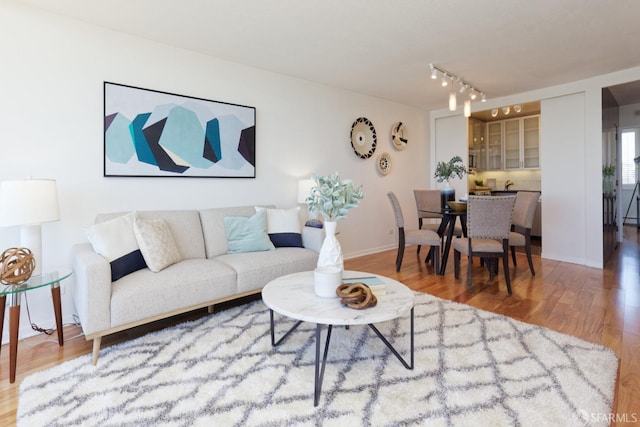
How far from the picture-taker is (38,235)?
2.22m

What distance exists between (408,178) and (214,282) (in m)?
4.11

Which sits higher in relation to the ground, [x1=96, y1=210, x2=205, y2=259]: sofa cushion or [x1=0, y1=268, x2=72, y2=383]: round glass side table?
[x1=96, y1=210, x2=205, y2=259]: sofa cushion

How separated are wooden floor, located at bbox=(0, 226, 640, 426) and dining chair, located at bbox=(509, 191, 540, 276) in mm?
362

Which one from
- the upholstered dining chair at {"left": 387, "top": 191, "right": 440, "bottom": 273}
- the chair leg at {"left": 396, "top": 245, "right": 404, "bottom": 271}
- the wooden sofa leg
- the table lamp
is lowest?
the wooden sofa leg

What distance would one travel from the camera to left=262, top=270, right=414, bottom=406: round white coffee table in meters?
1.59

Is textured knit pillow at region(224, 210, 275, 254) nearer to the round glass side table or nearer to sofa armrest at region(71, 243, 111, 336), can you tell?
sofa armrest at region(71, 243, 111, 336)

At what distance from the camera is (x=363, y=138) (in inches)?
193

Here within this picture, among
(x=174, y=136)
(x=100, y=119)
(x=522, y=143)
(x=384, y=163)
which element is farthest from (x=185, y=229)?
(x=522, y=143)

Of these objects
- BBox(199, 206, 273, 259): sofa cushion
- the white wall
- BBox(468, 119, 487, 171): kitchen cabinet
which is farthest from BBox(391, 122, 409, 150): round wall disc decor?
BBox(199, 206, 273, 259): sofa cushion

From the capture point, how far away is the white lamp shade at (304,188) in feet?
12.6

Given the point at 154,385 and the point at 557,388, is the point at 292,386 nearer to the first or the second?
the point at 154,385

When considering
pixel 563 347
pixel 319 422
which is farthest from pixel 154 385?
pixel 563 347

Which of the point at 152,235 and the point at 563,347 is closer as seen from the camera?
the point at 563,347

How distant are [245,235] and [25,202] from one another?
1.56 metres
